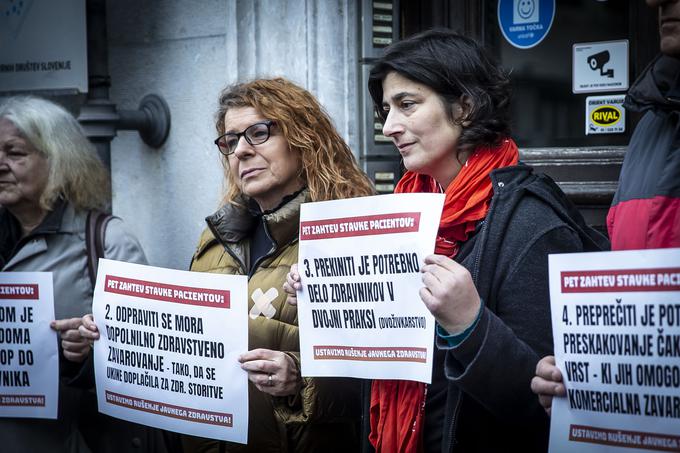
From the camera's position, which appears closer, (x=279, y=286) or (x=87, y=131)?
(x=279, y=286)

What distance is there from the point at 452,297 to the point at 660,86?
2.78ft

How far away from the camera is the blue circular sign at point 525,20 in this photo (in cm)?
420

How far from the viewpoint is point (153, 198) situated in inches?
216

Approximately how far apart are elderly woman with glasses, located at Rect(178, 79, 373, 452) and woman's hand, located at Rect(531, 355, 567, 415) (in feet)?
A: 2.82

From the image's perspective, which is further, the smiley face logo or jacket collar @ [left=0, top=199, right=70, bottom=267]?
the smiley face logo

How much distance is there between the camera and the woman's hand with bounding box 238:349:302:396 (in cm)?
293

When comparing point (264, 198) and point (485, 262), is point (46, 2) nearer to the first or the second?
point (264, 198)

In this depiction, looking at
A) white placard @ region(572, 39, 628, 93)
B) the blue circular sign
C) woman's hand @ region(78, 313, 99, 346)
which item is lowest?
woman's hand @ region(78, 313, 99, 346)

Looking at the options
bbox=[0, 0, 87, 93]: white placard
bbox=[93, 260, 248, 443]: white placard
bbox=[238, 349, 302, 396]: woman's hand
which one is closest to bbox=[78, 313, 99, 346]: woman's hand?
Answer: bbox=[93, 260, 248, 443]: white placard

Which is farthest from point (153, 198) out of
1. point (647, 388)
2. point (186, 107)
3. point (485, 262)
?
point (647, 388)

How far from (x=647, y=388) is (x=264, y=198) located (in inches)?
64.0

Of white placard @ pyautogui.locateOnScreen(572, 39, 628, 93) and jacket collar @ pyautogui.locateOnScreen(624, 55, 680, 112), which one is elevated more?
white placard @ pyautogui.locateOnScreen(572, 39, 628, 93)

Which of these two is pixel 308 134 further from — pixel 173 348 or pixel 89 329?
pixel 89 329

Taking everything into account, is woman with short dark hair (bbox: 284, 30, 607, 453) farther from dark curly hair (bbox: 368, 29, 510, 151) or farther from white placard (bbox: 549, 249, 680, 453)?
white placard (bbox: 549, 249, 680, 453)
